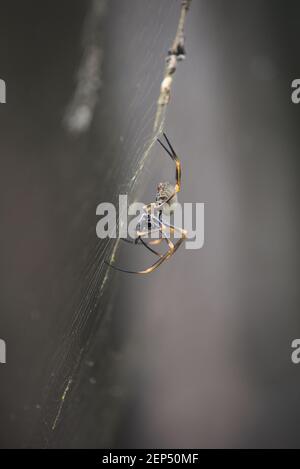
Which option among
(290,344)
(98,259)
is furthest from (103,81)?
(290,344)

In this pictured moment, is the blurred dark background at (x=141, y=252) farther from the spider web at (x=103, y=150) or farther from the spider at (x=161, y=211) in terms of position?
the spider at (x=161, y=211)

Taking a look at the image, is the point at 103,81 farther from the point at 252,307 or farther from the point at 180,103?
the point at 252,307

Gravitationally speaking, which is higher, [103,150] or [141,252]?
[103,150]

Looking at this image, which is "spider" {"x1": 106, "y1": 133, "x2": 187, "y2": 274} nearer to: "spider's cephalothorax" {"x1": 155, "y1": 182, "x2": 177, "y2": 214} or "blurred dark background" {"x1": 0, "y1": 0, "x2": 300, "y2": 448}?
"spider's cephalothorax" {"x1": 155, "y1": 182, "x2": 177, "y2": 214}

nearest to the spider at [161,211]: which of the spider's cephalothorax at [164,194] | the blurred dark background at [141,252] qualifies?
the spider's cephalothorax at [164,194]

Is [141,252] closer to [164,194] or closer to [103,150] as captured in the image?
[103,150]

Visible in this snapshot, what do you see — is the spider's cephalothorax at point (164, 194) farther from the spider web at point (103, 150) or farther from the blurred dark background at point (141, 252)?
the blurred dark background at point (141, 252)

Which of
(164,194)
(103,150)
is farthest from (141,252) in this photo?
(164,194)

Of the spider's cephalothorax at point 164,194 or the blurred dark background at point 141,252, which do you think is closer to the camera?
the spider's cephalothorax at point 164,194
